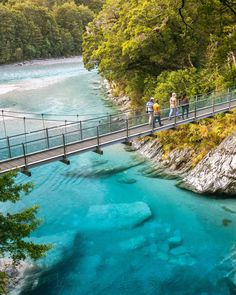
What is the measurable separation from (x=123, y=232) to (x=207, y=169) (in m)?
5.24

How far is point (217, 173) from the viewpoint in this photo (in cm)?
1589

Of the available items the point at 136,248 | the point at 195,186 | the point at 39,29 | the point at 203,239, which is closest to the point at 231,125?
the point at 195,186

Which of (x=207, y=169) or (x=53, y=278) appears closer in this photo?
(x=53, y=278)

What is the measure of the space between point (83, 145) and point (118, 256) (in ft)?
14.0

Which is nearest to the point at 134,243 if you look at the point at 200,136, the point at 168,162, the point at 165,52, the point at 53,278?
the point at 53,278

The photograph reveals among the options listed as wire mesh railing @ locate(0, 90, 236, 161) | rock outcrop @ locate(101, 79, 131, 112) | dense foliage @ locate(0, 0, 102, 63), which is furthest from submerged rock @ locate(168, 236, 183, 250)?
dense foliage @ locate(0, 0, 102, 63)

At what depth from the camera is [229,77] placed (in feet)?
68.1

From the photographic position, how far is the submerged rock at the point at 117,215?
46.1 feet

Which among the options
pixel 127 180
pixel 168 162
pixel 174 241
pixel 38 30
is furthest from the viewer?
pixel 38 30

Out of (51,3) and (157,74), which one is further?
(51,3)

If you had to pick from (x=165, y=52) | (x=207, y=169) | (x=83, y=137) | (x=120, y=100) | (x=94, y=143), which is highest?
(x=165, y=52)

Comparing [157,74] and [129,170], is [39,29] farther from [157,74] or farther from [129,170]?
[129,170]

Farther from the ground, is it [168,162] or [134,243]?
[168,162]

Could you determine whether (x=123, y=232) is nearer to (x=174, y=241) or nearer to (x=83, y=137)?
(x=174, y=241)
